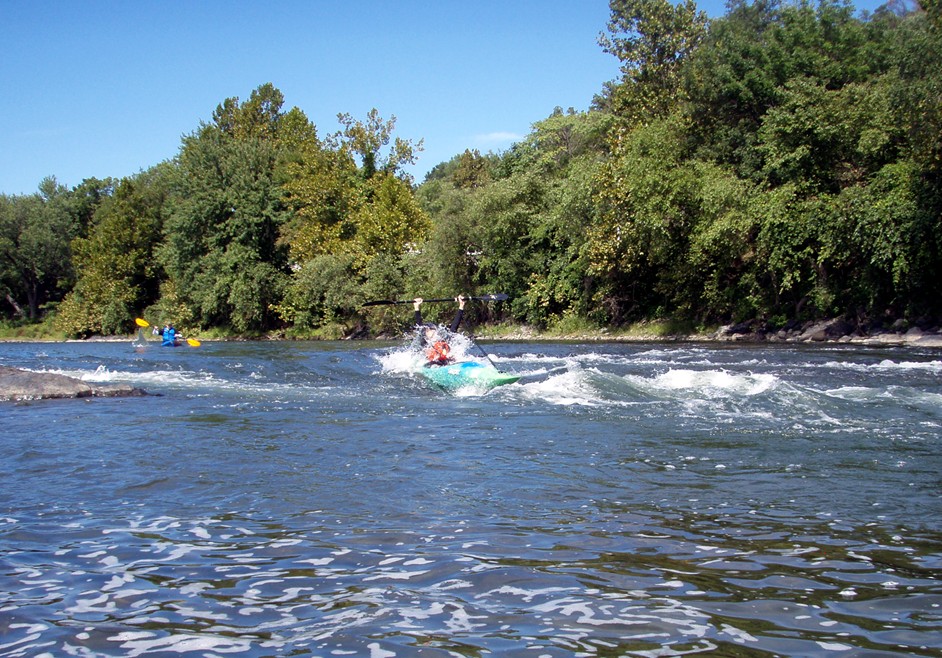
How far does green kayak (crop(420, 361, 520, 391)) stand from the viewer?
15227 millimetres

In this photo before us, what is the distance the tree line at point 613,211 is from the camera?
26484mm

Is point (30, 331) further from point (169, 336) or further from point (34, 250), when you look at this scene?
point (169, 336)

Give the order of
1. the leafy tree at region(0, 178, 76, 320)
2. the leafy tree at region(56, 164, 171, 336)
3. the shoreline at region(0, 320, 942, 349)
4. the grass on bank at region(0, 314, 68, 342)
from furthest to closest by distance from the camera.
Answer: the leafy tree at region(0, 178, 76, 320)
the grass on bank at region(0, 314, 68, 342)
the leafy tree at region(56, 164, 171, 336)
the shoreline at region(0, 320, 942, 349)

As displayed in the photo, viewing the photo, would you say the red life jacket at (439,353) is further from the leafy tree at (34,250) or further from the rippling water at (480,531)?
the leafy tree at (34,250)

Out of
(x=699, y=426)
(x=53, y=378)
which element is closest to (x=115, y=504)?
(x=699, y=426)

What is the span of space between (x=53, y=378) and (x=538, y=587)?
1301 cm

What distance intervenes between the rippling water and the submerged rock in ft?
6.36

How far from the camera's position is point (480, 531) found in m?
5.83

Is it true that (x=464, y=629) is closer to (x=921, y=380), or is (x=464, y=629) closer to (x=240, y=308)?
(x=921, y=380)

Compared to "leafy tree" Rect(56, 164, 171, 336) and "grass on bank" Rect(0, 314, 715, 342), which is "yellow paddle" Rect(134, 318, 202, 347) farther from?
"leafy tree" Rect(56, 164, 171, 336)

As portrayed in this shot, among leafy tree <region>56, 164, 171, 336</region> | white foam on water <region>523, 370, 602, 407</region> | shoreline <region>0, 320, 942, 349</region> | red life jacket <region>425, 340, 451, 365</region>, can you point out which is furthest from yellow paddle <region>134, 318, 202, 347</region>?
leafy tree <region>56, 164, 171, 336</region>

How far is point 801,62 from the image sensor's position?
3027 centimetres

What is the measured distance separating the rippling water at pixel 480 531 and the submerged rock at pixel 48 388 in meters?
1.94

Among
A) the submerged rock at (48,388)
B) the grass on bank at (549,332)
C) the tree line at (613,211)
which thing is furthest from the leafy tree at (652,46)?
the submerged rock at (48,388)
